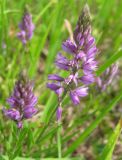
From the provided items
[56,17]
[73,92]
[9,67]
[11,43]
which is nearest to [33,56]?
[9,67]

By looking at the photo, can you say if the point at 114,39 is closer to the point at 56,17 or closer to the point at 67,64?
the point at 56,17

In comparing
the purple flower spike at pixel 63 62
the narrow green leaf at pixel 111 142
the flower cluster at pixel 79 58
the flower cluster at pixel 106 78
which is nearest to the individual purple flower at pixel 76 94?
the flower cluster at pixel 79 58

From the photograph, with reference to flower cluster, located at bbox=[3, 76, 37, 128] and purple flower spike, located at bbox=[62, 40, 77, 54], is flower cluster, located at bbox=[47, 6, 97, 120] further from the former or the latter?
flower cluster, located at bbox=[3, 76, 37, 128]

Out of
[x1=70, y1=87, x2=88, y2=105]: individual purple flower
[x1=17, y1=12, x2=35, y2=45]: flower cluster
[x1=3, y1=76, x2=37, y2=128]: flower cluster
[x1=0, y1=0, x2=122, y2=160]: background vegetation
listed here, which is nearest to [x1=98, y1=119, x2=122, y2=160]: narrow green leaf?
[x1=0, y1=0, x2=122, y2=160]: background vegetation

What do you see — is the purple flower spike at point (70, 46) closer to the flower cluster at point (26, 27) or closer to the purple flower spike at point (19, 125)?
the purple flower spike at point (19, 125)

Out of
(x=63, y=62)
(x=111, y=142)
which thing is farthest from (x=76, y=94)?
(x=111, y=142)
